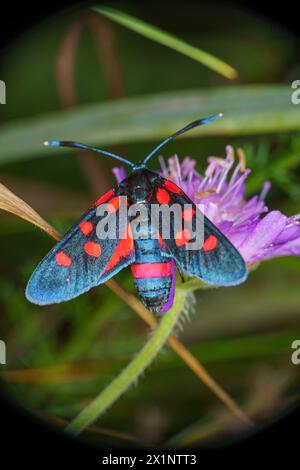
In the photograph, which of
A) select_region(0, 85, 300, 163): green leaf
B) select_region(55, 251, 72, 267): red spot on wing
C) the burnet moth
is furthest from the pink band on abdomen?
select_region(0, 85, 300, 163): green leaf

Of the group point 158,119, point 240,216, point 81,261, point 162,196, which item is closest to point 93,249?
point 81,261

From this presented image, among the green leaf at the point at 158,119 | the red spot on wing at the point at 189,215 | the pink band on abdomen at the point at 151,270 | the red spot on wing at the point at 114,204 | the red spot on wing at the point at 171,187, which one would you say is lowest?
the pink band on abdomen at the point at 151,270

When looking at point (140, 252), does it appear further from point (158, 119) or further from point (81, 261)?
point (158, 119)

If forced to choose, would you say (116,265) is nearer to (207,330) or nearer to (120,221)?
(120,221)

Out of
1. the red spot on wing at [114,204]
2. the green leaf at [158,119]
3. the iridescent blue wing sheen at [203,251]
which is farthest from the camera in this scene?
the green leaf at [158,119]

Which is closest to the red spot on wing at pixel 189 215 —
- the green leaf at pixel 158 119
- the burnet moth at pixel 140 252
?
the burnet moth at pixel 140 252

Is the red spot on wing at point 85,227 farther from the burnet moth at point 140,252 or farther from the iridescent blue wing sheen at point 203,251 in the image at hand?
the iridescent blue wing sheen at point 203,251
